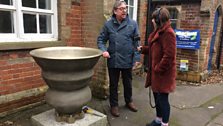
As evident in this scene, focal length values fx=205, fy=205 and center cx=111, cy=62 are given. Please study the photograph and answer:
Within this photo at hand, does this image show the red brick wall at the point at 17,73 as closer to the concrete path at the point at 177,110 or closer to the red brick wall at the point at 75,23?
the concrete path at the point at 177,110

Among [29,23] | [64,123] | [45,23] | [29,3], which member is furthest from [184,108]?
[29,3]

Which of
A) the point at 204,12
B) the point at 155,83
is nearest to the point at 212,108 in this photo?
the point at 155,83

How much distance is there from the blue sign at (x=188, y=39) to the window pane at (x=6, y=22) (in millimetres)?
4523

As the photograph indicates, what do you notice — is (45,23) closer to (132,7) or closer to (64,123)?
(64,123)

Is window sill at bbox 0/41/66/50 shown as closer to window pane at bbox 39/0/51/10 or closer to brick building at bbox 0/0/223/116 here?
brick building at bbox 0/0/223/116

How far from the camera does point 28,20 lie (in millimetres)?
3646

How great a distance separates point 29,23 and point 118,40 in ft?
5.37

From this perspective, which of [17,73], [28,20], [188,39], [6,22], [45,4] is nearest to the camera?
[6,22]

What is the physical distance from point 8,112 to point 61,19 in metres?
1.90

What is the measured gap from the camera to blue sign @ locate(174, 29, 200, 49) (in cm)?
574

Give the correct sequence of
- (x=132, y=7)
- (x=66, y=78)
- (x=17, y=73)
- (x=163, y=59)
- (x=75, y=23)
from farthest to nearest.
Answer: (x=132, y=7)
(x=75, y=23)
(x=17, y=73)
(x=163, y=59)
(x=66, y=78)

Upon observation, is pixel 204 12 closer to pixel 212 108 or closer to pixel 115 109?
pixel 212 108

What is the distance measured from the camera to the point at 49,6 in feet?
12.8

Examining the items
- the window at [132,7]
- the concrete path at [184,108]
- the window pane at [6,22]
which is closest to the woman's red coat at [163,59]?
the concrete path at [184,108]
